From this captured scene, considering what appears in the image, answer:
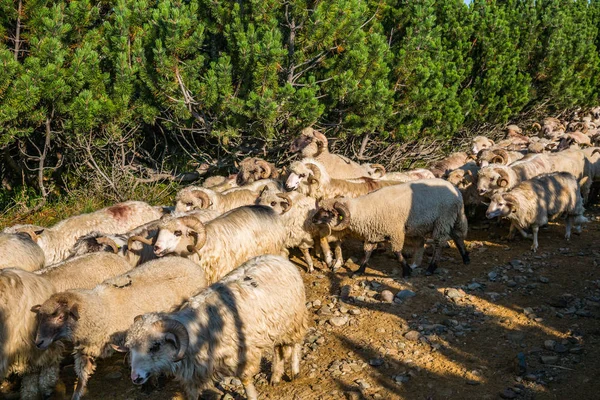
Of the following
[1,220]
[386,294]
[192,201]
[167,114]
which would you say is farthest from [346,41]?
[1,220]

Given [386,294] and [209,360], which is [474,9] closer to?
[386,294]

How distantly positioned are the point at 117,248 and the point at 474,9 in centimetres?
1468

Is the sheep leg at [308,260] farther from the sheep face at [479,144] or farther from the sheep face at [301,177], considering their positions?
the sheep face at [479,144]

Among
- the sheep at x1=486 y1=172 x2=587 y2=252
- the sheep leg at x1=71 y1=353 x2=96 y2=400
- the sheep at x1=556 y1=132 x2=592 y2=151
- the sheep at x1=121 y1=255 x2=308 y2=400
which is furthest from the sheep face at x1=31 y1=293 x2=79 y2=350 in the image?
the sheep at x1=556 y1=132 x2=592 y2=151

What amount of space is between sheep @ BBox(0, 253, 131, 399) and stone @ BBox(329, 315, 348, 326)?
3208mm

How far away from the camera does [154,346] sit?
16.6ft

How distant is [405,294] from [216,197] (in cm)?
357

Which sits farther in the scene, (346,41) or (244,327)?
(346,41)

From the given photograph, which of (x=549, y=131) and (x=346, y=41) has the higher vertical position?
(x=346, y=41)

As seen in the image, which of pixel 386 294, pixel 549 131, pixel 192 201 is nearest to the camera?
pixel 386 294

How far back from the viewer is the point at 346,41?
12.0m

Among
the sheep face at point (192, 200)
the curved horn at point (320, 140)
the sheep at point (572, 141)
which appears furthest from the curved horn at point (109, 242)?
the sheep at point (572, 141)

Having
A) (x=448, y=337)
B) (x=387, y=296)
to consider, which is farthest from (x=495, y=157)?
(x=448, y=337)

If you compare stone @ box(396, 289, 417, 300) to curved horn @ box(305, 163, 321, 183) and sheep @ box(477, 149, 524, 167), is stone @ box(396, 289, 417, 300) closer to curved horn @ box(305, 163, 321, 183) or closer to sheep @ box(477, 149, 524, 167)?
curved horn @ box(305, 163, 321, 183)
